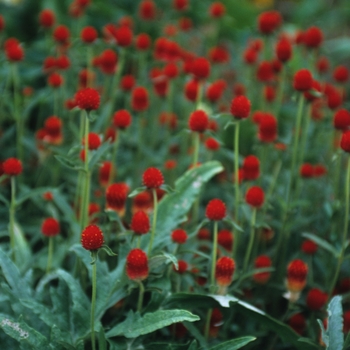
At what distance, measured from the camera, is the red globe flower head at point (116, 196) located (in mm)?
1593

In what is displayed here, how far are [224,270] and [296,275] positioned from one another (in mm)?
202

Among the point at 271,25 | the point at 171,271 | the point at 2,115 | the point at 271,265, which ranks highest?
the point at 271,25

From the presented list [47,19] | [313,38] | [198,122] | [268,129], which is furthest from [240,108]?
[47,19]

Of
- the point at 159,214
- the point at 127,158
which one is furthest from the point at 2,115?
the point at 159,214

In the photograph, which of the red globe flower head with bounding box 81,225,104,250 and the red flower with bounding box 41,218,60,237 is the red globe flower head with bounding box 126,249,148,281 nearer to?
the red globe flower head with bounding box 81,225,104,250

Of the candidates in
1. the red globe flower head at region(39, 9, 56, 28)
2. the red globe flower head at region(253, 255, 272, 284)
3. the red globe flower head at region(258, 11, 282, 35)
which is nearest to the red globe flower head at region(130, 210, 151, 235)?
the red globe flower head at region(253, 255, 272, 284)

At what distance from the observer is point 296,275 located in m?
1.58

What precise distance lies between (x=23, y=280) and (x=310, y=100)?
0.99 meters

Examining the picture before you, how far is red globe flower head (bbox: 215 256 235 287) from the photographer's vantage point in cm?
150

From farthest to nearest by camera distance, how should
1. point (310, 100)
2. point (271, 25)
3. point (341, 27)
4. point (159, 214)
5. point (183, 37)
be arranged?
point (341, 27) < point (183, 37) < point (271, 25) < point (310, 100) < point (159, 214)

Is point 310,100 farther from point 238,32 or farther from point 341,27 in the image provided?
point 341,27

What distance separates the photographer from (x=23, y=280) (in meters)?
1.55

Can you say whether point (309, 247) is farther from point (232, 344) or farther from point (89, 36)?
point (89, 36)

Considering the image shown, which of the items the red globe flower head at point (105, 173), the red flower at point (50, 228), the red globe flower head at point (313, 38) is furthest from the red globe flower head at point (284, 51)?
the red flower at point (50, 228)
